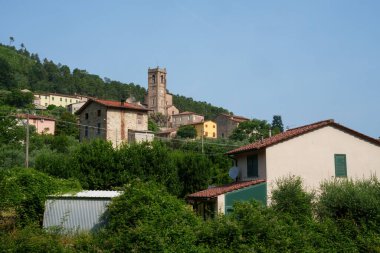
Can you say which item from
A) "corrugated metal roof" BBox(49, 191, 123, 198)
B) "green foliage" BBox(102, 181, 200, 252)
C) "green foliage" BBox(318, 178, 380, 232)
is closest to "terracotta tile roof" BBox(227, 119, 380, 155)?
"green foliage" BBox(318, 178, 380, 232)

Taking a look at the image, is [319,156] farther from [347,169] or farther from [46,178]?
[46,178]

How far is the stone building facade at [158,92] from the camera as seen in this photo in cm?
14575

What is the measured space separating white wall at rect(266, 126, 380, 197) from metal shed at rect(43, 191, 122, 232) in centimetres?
1045

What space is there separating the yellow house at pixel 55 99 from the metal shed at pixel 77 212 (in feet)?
406

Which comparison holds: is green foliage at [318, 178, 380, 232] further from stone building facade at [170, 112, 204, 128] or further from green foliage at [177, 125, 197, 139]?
stone building facade at [170, 112, 204, 128]

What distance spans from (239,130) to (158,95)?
5537 cm

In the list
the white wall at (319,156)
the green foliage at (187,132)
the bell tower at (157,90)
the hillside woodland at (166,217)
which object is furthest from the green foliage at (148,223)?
the bell tower at (157,90)

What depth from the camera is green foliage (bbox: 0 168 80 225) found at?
21547 millimetres

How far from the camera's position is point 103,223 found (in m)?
20.6

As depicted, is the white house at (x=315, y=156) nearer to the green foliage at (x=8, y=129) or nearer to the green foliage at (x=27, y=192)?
the green foliage at (x=27, y=192)

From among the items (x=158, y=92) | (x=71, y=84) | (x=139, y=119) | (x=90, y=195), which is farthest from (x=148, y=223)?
(x=71, y=84)

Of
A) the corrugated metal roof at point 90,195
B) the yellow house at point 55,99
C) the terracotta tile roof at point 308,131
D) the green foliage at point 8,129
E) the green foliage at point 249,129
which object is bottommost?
the corrugated metal roof at point 90,195

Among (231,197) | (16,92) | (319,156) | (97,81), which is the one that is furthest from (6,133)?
(97,81)

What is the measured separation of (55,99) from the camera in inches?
5876
